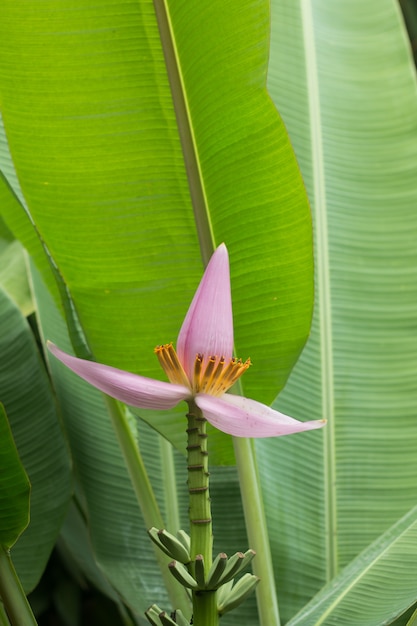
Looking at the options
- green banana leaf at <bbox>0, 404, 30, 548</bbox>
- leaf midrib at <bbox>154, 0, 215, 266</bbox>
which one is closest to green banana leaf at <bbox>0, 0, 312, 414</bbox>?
leaf midrib at <bbox>154, 0, 215, 266</bbox>

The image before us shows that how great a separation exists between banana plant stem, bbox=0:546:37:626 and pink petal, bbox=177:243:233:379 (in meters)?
0.21

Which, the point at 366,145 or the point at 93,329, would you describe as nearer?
the point at 93,329

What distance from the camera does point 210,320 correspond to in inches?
13.8

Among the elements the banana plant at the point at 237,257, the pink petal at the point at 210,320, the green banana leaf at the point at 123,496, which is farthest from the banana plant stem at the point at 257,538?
the pink petal at the point at 210,320

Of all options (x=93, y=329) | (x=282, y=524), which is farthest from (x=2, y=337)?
(x=282, y=524)

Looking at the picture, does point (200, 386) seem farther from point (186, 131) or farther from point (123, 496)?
point (123, 496)

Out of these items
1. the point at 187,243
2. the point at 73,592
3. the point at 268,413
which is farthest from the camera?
the point at 73,592

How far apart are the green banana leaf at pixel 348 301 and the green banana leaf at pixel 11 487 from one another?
290 millimetres

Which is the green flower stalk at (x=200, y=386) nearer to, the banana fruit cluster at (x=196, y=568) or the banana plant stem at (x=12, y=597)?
the banana fruit cluster at (x=196, y=568)

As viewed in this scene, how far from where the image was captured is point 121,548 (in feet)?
2.32

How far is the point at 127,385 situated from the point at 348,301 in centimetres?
43

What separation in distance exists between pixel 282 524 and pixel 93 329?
10.7 inches

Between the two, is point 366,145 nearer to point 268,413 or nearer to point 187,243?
point 187,243

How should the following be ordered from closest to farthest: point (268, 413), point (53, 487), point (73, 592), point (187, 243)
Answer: point (268, 413) → point (187, 243) → point (53, 487) → point (73, 592)
